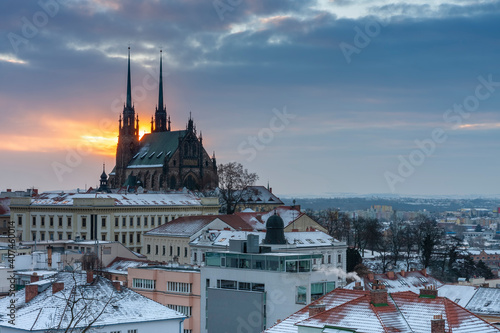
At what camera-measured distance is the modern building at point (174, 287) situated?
61.9 meters

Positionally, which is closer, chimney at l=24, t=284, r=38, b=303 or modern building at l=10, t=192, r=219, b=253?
chimney at l=24, t=284, r=38, b=303

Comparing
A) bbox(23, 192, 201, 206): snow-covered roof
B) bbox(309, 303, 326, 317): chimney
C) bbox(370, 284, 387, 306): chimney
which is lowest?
bbox(309, 303, 326, 317): chimney

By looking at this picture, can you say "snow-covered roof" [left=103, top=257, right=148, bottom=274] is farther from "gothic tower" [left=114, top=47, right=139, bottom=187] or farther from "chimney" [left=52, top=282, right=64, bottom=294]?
"gothic tower" [left=114, top=47, right=139, bottom=187]

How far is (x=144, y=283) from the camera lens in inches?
2569

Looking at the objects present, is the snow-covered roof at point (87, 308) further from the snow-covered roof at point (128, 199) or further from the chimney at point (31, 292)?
the snow-covered roof at point (128, 199)

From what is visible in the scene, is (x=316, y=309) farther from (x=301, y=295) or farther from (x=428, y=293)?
(x=301, y=295)

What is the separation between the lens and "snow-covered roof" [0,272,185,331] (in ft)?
146

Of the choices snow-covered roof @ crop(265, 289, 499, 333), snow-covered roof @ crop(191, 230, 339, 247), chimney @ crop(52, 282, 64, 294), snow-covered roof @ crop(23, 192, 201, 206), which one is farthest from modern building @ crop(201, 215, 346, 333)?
snow-covered roof @ crop(23, 192, 201, 206)

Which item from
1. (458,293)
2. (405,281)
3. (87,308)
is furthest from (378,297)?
(405,281)

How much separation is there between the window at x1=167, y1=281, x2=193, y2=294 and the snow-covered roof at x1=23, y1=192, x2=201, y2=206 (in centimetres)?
6745

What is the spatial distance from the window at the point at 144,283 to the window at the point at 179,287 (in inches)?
48.6

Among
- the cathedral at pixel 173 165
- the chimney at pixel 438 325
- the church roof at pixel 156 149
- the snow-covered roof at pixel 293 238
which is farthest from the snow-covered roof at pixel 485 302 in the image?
the church roof at pixel 156 149

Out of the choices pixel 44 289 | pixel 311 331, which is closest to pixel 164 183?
pixel 44 289

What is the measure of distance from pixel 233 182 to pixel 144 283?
99472mm
